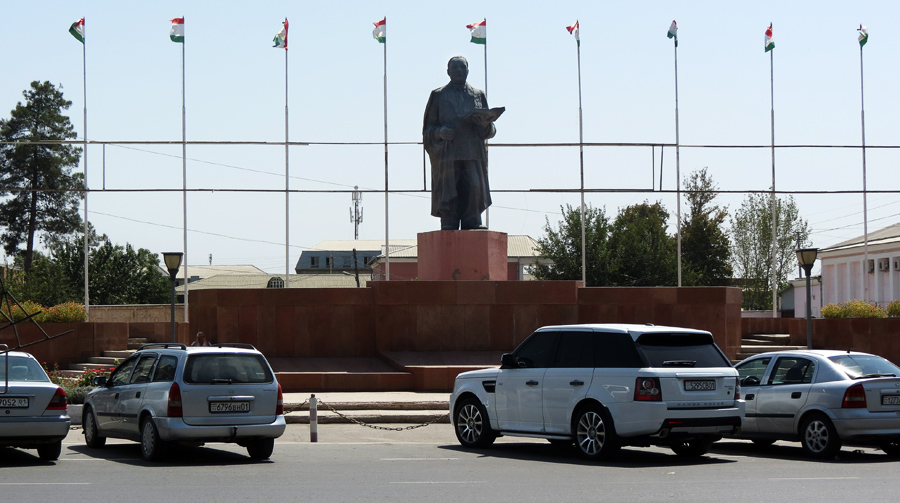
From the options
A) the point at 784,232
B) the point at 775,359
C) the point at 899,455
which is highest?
the point at 784,232

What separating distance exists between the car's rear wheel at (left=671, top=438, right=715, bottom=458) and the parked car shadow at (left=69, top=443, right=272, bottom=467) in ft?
15.6

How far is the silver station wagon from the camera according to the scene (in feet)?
37.7

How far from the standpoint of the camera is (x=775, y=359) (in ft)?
43.8

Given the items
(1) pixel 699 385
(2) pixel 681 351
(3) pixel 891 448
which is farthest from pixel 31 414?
(3) pixel 891 448

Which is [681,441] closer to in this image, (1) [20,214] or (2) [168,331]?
(2) [168,331]

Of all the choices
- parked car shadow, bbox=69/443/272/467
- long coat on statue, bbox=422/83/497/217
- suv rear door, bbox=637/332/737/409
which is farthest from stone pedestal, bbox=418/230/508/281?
suv rear door, bbox=637/332/737/409

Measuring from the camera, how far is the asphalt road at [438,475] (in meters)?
8.94

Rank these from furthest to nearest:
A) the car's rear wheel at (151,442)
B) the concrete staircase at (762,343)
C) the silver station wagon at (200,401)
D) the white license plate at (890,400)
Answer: the concrete staircase at (762,343) → the white license plate at (890,400) → the car's rear wheel at (151,442) → the silver station wagon at (200,401)

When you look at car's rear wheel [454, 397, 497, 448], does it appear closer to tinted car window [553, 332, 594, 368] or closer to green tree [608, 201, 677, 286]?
tinted car window [553, 332, 594, 368]

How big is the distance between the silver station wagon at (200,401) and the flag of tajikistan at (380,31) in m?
19.9

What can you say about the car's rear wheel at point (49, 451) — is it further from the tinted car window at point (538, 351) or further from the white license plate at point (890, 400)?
the white license plate at point (890, 400)

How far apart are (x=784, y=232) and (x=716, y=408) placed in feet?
176

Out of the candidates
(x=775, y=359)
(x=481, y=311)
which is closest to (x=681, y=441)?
(x=775, y=359)

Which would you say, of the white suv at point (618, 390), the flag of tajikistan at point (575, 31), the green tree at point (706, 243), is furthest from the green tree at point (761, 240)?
the white suv at point (618, 390)
